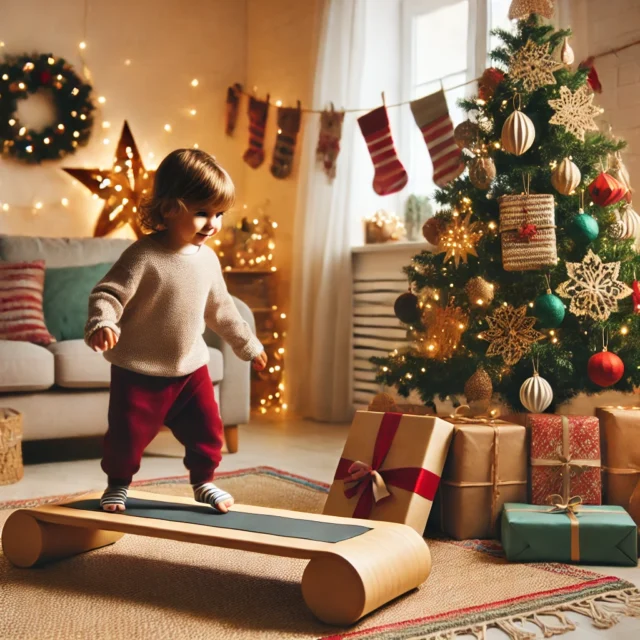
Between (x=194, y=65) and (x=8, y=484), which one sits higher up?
(x=194, y=65)

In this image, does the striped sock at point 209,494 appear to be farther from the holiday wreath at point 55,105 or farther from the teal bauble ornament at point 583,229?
the holiday wreath at point 55,105

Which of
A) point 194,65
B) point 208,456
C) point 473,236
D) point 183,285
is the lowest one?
point 208,456

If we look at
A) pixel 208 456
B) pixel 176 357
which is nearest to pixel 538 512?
pixel 208 456

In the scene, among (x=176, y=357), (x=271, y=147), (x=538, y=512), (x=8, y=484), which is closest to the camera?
(x=176, y=357)

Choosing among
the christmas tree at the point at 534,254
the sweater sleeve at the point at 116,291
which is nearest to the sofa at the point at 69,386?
the christmas tree at the point at 534,254

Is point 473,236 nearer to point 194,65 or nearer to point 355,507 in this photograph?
point 355,507

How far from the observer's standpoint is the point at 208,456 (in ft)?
6.29

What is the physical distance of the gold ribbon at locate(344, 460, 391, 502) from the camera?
2.06m

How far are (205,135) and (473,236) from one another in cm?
287

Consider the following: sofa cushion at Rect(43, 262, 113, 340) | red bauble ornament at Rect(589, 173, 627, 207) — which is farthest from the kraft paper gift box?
sofa cushion at Rect(43, 262, 113, 340)

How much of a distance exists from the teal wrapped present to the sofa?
5.43ft

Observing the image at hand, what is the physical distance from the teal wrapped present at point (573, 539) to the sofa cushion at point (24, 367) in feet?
5.97

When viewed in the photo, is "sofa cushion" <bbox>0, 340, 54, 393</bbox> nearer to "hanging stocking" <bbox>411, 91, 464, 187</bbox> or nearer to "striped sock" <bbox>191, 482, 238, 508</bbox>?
"striped sock" <bbox>191, 482, 238, 508</bbox>

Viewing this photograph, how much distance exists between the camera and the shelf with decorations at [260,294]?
4738 millimetres
